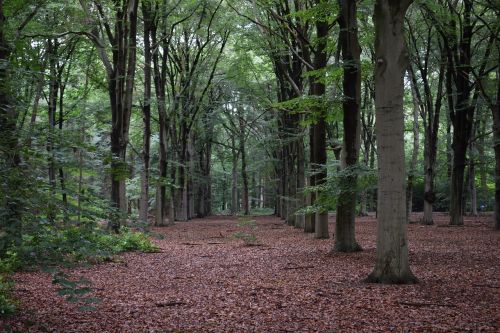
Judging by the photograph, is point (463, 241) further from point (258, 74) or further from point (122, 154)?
point (258, 74)

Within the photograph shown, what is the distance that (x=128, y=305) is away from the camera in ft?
19.9

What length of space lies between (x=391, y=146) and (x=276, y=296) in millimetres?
2760

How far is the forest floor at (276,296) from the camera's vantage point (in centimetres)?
492

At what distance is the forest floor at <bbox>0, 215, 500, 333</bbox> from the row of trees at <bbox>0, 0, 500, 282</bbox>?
0.94 meters

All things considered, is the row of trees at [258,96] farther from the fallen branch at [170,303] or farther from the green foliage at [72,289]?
the fallen branch at [170,303]

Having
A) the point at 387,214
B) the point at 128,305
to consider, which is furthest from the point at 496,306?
the point at 128,305

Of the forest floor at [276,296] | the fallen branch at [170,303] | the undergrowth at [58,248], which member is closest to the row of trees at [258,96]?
the undergrowth at [58,248]

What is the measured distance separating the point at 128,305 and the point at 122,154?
31.4ft

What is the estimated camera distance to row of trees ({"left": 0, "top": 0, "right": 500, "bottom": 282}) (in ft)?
13.8

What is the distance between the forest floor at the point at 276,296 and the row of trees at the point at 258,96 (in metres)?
0.94

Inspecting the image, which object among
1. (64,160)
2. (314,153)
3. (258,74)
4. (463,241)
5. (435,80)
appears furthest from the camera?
(258,74)

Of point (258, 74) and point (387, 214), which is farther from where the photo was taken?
point (258, 74)

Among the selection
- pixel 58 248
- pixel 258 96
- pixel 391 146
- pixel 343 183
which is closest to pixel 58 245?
pixel 58 248

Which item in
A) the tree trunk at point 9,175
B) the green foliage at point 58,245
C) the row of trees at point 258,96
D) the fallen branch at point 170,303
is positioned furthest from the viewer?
the fallen branch at point 170,303
